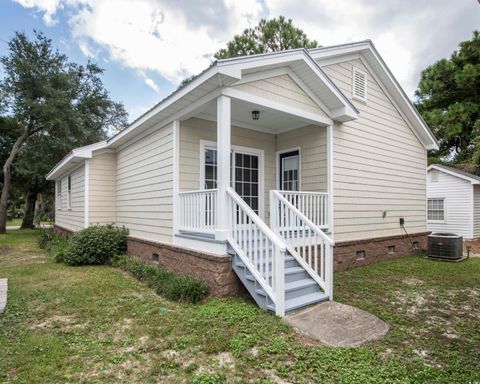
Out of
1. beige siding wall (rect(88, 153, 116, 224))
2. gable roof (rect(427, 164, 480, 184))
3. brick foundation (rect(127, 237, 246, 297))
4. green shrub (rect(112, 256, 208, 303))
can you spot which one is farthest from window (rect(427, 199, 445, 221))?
beige siding wall (rect(88, 153, 116, 224))

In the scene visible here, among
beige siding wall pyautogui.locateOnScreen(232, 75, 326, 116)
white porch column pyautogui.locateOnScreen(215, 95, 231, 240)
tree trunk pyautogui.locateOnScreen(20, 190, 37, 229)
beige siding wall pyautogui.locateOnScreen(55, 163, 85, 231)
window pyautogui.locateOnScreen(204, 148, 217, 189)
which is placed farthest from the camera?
tree trunk pyautogui.locateOnScreen(20, 190, 37, 229)

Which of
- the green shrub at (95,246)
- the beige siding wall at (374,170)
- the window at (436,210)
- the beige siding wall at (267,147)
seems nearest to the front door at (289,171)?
the beige siding wall at (267,147)

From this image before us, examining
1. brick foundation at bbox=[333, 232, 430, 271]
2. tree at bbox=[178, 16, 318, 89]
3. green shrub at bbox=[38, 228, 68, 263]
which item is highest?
tree at bbox=[178, 16, 318, 89]

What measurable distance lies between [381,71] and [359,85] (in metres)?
0.93

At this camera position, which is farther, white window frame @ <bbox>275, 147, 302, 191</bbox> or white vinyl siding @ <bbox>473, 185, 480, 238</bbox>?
white vinyl siding @ <bbox>473, 185, 480, 238</bbox>

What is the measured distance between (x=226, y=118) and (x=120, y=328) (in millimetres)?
3393

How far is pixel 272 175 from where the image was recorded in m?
7.94

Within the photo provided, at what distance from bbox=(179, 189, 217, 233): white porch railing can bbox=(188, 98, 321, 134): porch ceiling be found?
5.40ft

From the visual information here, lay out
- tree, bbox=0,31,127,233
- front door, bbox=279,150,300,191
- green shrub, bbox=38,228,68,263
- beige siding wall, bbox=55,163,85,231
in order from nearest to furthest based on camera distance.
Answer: front door, bbox=279,150,300,191, green shrub, bbox=38,228,68,263, beige siding wall, bbox=55,163,85,231, tree, bbox=0,31,127,233

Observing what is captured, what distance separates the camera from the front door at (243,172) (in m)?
6.80

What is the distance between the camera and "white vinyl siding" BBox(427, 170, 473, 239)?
13409mm

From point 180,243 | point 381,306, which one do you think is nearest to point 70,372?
point 180,243

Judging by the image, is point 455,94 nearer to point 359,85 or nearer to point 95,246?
point 359,85

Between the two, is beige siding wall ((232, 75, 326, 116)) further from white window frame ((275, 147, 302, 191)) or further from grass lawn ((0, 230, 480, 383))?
grass lawn ((0, 230, 480, 383))
